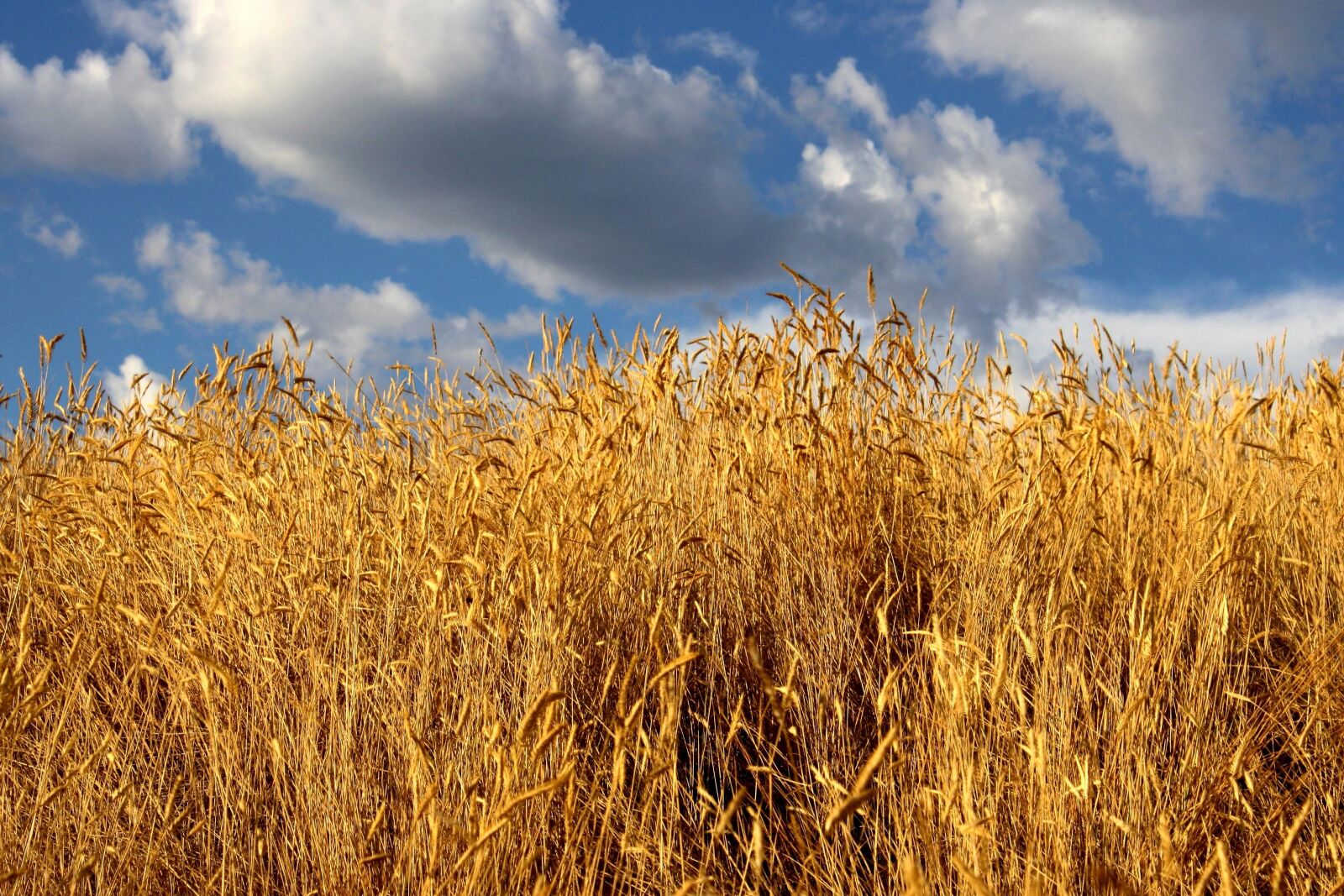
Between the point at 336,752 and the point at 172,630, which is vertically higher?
the point at 172,630

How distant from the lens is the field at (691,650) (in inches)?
62.4

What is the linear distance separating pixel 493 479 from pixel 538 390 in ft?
2.13

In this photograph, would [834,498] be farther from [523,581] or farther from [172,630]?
[172,630]

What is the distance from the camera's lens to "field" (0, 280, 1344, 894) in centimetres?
158

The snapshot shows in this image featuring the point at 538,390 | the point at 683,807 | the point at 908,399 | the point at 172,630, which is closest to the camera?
the point at 683,807

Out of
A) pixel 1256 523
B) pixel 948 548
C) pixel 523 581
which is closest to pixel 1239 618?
pixel 1256 523

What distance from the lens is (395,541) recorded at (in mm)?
2129

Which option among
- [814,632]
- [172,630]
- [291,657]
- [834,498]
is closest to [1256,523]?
[834,498]

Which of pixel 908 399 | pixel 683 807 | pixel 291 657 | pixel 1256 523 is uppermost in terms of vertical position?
pixel 908 399

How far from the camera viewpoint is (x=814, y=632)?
7.19 ft

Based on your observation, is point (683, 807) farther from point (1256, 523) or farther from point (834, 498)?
point (1256, 523)

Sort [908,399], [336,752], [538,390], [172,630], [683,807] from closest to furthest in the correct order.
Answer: [336,752] → [683,807] → [172,630] → [908,399] → [538,390]

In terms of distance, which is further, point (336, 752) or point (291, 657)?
point (291, 657)

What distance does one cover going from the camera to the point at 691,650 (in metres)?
1.64
